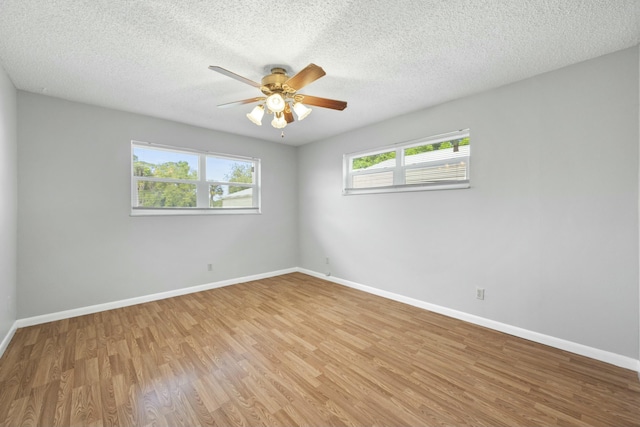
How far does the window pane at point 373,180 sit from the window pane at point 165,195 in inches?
102

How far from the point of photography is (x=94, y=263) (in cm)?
319

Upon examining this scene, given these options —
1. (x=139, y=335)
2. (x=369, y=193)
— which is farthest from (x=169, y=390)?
(x=369, y=193)

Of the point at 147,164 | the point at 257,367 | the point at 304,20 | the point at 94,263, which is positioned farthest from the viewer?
the point at 147,164

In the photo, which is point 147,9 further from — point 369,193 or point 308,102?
point 369,193

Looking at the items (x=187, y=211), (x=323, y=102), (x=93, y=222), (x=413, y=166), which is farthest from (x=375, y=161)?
(x=93, y=222)

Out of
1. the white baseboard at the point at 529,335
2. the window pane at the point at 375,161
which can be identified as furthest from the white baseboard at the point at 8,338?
the window pane at the point at 375,161

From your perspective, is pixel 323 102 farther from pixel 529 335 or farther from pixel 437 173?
pixel 529 335

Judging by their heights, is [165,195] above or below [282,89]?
below

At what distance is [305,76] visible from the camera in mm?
1955

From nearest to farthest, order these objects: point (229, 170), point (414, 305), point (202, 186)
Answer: point (414, 305) < point (202, 186) < point (229, 170)

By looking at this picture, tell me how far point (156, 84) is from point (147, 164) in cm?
135

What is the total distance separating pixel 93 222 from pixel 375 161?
3841mm

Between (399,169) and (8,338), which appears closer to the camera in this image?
(8,338)

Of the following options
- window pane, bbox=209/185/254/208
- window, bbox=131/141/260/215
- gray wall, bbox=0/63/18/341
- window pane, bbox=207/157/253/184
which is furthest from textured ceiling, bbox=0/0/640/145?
window pane, bbox=209/185/254/208
